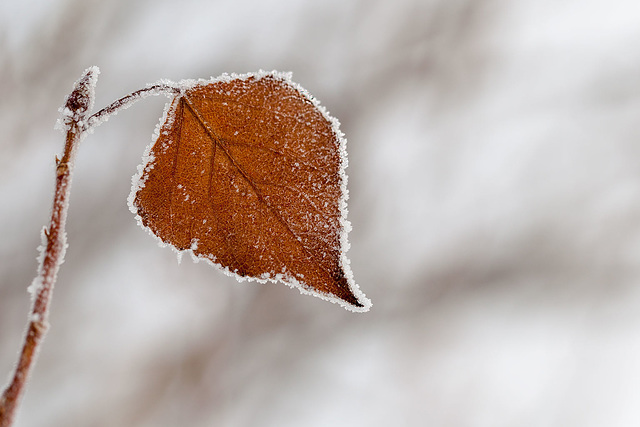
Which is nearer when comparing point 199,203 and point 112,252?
point 199,203

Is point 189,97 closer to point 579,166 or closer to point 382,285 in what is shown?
point 382,285

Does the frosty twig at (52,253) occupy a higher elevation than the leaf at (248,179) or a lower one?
lower

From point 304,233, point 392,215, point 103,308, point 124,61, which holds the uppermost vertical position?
point 124,61

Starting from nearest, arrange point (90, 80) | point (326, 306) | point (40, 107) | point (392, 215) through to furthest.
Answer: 1. point (90, 80)
2. point (40, 107)
3. point (326, 306)
4. point (392, 215)

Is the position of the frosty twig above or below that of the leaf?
below

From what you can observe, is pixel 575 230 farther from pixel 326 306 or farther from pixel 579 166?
pixel 326 306

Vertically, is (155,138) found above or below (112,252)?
below

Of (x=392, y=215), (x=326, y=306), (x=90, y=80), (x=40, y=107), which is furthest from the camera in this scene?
(x=392, y=215)

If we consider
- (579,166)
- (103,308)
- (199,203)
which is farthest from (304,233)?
(579,166)
